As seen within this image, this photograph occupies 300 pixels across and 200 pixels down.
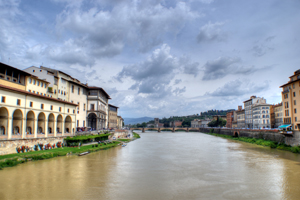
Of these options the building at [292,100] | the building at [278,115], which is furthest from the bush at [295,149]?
the building at [278,115]

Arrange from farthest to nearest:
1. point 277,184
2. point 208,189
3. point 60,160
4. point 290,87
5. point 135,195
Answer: point 290,87 < point 60,160 < point 277,184 < point 208,189 < point 135,195

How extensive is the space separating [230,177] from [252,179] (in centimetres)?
185

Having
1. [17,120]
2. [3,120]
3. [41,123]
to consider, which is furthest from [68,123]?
[3,120]

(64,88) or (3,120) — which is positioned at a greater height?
(64,88)

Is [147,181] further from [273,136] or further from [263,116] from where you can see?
[263,116]

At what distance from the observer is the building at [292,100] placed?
123 feet

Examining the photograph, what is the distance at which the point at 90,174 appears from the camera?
795 inches

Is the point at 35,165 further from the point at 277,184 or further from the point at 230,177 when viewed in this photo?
the point at 277,184

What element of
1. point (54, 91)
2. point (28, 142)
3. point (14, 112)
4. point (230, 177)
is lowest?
point (230, 177)

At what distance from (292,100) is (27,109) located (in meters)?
43.8

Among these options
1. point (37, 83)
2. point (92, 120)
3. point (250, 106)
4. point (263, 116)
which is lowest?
point (92, 120)

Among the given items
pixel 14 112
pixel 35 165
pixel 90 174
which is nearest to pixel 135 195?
pixel 90 174

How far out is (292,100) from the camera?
129ft

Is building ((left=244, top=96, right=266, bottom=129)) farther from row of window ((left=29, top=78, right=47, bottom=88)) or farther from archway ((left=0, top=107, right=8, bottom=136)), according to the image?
archway ((left=0, top=107, right=8, bottom=136))
